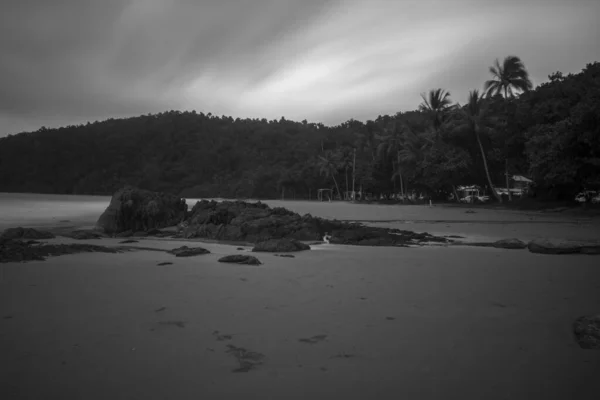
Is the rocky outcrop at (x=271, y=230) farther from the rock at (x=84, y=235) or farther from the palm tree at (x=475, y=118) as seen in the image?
the palm tree at (x=475, y=118)

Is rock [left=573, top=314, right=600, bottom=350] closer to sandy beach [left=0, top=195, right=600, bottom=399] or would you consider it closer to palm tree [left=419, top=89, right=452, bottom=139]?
sandy beach [left=0, top=195, right=600, bottom=399]

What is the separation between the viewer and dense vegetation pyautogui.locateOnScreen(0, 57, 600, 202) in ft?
74.3

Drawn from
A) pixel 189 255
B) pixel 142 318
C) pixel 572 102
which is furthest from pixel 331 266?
pixel 572 102

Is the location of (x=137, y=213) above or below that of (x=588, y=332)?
above

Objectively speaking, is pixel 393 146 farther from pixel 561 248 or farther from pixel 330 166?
pixel 561 248

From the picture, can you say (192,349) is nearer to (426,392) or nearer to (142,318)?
(142,318)

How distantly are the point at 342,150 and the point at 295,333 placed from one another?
67.3 meters

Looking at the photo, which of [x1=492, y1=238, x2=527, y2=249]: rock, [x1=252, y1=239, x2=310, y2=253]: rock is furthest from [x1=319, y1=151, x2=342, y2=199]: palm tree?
[x1=252, y1=239, x2=310, y2=253]: rock

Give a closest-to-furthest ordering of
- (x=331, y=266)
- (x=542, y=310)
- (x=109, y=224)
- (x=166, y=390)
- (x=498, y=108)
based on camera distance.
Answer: (x=166, y=390)
(x=542, y=310)
(x=331, y=266)
(x=109, y=224)
(x=498, y=108)

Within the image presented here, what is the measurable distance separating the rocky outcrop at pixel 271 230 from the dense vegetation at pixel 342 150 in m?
15.1

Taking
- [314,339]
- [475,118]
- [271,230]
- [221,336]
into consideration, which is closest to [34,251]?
[221,336]

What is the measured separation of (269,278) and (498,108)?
38.9m

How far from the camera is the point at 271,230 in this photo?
10.4 metres

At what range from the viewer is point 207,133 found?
123m
